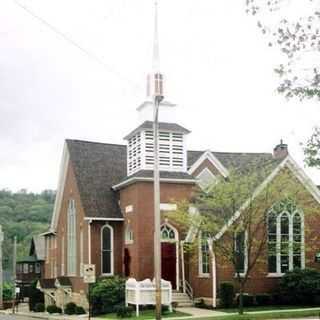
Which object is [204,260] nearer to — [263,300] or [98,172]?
[263,300]

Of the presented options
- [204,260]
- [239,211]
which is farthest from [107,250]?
[239,211]

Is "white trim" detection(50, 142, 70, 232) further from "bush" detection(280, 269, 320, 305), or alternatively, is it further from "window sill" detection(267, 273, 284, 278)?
"bush" detection(280, 269, 320, 305)

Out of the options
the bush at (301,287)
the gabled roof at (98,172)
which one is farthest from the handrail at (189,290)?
the gabled roof at (98,172)

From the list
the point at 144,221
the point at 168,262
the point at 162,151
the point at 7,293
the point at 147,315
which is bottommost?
the point at 7,293

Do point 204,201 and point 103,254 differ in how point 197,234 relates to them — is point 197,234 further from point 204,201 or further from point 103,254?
point 103,254

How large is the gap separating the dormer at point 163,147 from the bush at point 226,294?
26.0 feet

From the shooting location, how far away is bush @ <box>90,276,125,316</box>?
→ 35500 millimetres

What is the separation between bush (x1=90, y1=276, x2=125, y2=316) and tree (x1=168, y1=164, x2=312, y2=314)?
4.86m

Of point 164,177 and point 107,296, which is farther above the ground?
point 164,177

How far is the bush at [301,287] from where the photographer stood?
34.2m

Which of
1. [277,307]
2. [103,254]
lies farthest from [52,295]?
[277,307]

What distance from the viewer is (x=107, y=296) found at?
117 ft

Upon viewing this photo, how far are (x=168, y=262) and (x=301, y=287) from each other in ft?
24.8

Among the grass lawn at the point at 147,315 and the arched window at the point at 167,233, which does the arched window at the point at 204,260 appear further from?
the grass lawn at the point at 147,315
